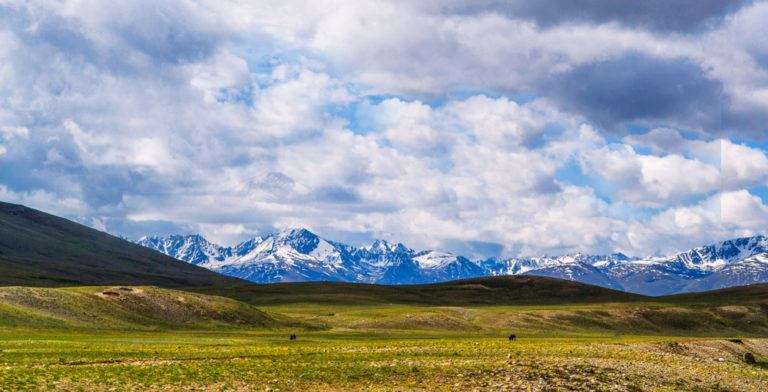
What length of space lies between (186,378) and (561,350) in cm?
3875

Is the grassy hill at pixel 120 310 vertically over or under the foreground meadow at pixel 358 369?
over

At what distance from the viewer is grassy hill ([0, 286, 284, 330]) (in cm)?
10279

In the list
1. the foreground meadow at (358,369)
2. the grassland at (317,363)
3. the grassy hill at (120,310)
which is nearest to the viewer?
the foreground meadow at (358,369)

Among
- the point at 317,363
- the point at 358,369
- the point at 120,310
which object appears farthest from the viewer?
the point at 120,310

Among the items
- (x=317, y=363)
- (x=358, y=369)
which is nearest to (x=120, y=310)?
(x=317, y=363)

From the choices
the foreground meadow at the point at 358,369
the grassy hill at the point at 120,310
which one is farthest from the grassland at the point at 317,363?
the grassy hill at the point at 120,310

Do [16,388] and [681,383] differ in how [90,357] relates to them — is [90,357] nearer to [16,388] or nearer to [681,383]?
[16,388]

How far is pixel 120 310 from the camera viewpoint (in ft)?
398

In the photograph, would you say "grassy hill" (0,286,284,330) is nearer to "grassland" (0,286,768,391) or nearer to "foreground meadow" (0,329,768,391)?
"grassland" (0,286,768,391)

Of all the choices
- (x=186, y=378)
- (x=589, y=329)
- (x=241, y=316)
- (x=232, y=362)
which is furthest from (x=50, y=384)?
(x=589, y=329)

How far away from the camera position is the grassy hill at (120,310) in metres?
103

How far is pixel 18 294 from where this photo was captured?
110 meters

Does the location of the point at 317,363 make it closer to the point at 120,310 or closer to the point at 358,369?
the point at 358,369

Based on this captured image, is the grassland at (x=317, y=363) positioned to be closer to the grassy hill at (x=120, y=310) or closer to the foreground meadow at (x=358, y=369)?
the foreground meadow at (x=358, y=369)
